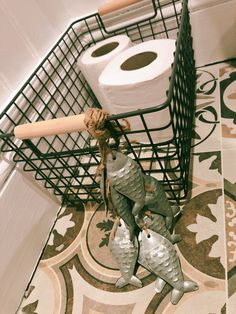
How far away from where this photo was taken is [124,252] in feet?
1.32

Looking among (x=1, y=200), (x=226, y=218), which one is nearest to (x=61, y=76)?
(x=1, y=200)

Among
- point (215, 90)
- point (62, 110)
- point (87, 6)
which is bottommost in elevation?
point (215, 90)

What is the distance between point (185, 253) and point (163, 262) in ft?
0.18

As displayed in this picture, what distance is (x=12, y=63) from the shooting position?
52cm

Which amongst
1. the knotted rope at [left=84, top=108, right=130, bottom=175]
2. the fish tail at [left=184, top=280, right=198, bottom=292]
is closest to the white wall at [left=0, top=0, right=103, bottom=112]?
the knotted rope at [left=84, top=108, right=130, bottom=175]

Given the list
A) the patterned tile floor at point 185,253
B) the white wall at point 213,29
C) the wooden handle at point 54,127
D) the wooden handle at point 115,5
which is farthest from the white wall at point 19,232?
the white wall at point 213,29

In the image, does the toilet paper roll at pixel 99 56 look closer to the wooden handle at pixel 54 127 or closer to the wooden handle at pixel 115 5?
the wooden handle at pixel 115 5

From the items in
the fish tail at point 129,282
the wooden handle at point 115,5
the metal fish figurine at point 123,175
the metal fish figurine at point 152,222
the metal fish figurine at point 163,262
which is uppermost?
the wooden handle at point 115,5

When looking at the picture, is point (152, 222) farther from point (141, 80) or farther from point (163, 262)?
point (141, 80)

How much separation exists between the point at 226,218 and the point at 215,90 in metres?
0.33

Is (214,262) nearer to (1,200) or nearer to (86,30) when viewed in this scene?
(1,200)

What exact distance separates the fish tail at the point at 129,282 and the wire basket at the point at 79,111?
144 mm

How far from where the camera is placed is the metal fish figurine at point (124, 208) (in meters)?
0.37

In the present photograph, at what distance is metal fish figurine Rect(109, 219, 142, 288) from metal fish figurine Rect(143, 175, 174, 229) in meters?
0.05
